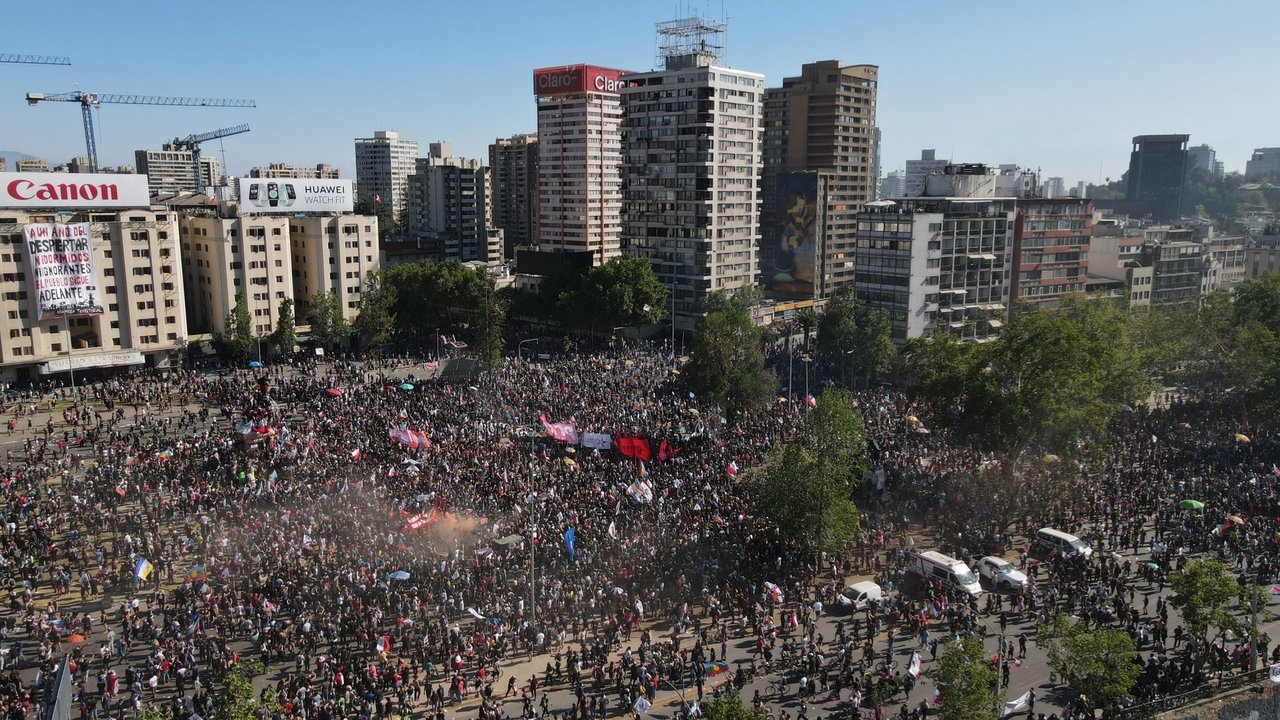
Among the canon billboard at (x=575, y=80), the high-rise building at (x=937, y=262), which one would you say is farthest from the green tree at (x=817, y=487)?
the canon billboard at (x=575, y=80)

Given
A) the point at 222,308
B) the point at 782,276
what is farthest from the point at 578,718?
the point at 782,276

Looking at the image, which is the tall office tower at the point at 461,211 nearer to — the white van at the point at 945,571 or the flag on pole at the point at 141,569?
the flag on pole at the point at 141,569

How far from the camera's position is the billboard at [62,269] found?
5684 cm

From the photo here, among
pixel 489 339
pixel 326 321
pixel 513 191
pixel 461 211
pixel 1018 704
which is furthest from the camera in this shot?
pixel 513 191

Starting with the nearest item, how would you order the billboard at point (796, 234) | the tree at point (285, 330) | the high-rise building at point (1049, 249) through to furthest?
the tree at point (285, 330), the high-rise building at point (1049, 249), the billboard at point (796, 234)

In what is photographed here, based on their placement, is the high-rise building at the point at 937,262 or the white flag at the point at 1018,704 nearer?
the white flag at the point at 1018,704

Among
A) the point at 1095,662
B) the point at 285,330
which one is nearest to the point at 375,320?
the point at 285,330

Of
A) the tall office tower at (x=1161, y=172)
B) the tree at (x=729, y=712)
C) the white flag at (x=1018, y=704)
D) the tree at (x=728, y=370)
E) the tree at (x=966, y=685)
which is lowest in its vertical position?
the white flag at (x=1018, y=704)

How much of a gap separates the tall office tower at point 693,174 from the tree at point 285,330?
33.1m

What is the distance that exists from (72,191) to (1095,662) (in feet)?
211

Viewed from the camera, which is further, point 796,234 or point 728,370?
point 796,234

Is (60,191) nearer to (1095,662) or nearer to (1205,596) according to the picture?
(1095,662)

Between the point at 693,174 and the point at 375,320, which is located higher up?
the point at 693,174

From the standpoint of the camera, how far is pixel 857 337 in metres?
61.1
